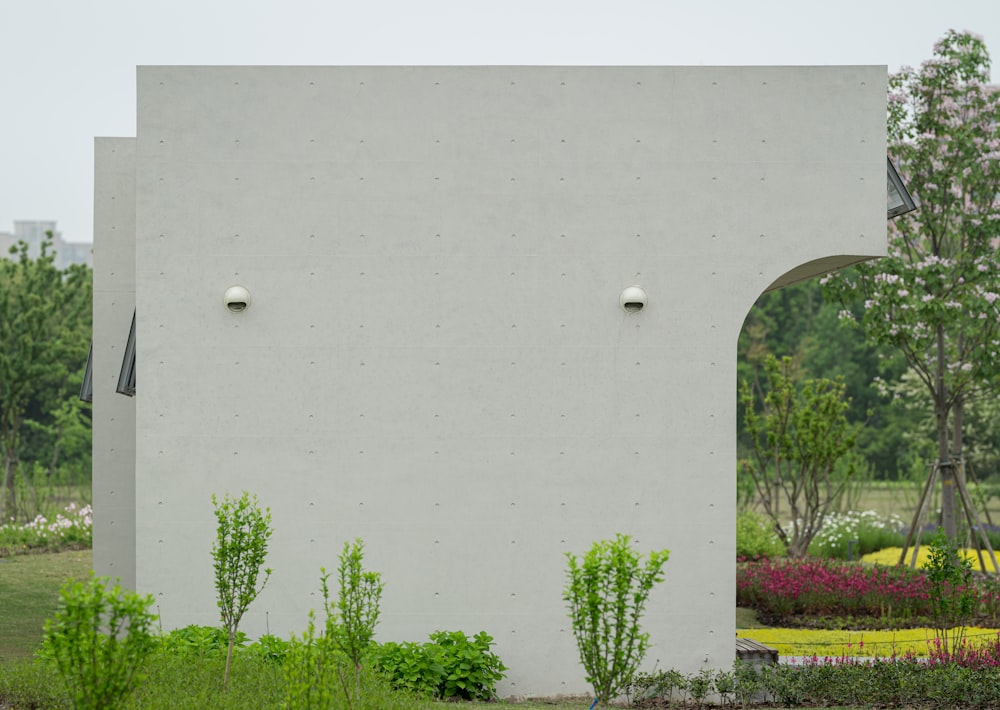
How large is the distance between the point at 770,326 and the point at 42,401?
22.4 meters

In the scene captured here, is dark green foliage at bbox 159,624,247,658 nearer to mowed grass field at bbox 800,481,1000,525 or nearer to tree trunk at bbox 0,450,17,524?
tree trunk at bbox 0,450,17,524

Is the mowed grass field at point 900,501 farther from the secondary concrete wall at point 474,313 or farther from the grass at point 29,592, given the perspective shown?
the grass at point 29,592

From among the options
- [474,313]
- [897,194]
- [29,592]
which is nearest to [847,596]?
[897,194]

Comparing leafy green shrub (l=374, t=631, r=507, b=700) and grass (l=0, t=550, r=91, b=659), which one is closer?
leafy green shrub (l=374, t=631, r=507, b=700)

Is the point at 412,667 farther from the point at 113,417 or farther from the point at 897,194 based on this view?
Answer: the point at 897,194

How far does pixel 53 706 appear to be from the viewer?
236 inches

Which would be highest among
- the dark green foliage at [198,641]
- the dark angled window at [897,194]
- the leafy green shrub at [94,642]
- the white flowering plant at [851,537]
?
the dark angled window at [897,194]

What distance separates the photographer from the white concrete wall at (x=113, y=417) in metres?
9.45

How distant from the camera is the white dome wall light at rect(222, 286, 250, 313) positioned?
7629 mm

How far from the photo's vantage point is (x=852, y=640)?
9641 mm

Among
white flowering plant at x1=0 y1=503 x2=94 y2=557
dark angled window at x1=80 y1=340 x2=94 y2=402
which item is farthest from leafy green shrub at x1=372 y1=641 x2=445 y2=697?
white flowering plant at x1=0 y1=503 x2=94 y2=557

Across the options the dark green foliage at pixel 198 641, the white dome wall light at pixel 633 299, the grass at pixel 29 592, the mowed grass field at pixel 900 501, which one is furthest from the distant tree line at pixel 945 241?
the grass at pixel 29 592

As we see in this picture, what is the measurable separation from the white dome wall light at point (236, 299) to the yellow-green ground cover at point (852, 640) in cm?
536

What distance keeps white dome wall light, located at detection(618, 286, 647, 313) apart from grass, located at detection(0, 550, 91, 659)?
244 inches
